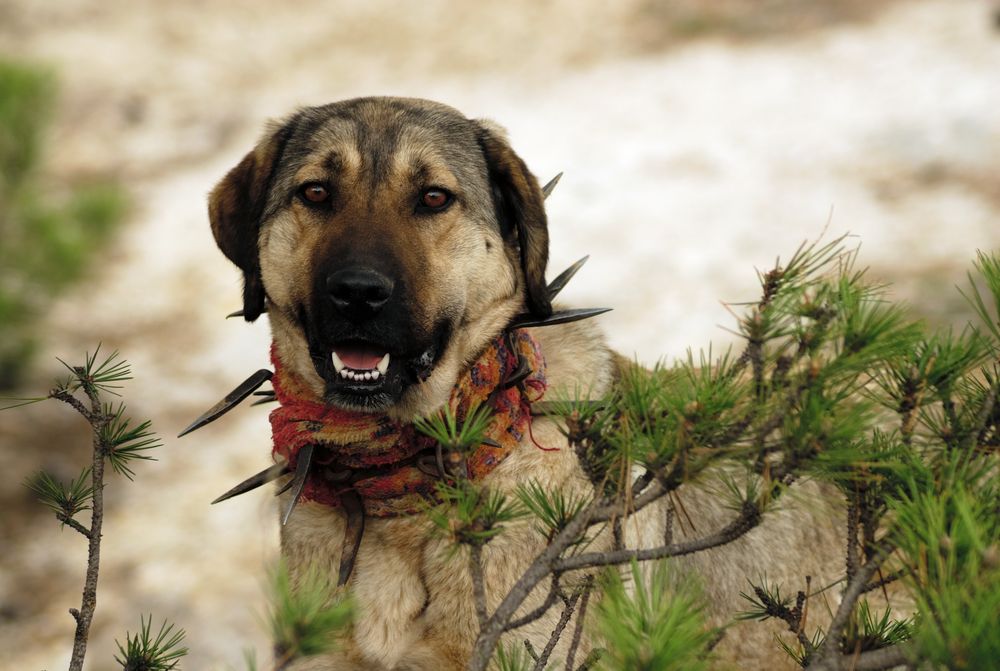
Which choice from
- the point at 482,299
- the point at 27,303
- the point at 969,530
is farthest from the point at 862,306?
the point at 27,303

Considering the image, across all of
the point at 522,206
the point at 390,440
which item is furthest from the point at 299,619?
the point at 522,206

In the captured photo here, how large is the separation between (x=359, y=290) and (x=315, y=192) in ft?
2.37

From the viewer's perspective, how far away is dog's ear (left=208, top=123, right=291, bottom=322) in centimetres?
355

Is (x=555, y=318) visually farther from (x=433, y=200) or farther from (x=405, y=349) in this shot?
(x=433, y=200)

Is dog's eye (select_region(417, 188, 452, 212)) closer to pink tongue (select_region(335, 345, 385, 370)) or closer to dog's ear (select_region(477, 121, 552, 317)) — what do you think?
dog's ear (select_region(477, 121, 552, 317))

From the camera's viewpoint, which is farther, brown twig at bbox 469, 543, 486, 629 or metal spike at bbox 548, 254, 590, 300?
metal spike at bbox 548, 254, 590, 300

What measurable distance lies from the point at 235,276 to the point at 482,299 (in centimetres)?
981

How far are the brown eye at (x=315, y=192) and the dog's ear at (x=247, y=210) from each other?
10.5 inches

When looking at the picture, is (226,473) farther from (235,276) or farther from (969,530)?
(969,530)

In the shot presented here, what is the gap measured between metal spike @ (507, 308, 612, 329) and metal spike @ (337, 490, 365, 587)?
801 millimetres

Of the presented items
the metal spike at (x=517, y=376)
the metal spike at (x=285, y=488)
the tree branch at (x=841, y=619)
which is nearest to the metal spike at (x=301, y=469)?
the metal spike at (x=285, y=488)

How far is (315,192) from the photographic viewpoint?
134 inches

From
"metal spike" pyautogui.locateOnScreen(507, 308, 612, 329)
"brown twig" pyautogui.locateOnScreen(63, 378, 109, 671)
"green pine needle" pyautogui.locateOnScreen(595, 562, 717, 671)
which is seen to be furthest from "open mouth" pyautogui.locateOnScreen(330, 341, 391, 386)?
"green pine needle" pyautogui.locateOnScreen(595, 562, 717, 671)

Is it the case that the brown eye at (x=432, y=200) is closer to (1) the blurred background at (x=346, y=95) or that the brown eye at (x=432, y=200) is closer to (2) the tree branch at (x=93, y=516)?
(2) the tree branch at (x=93, y=516)
